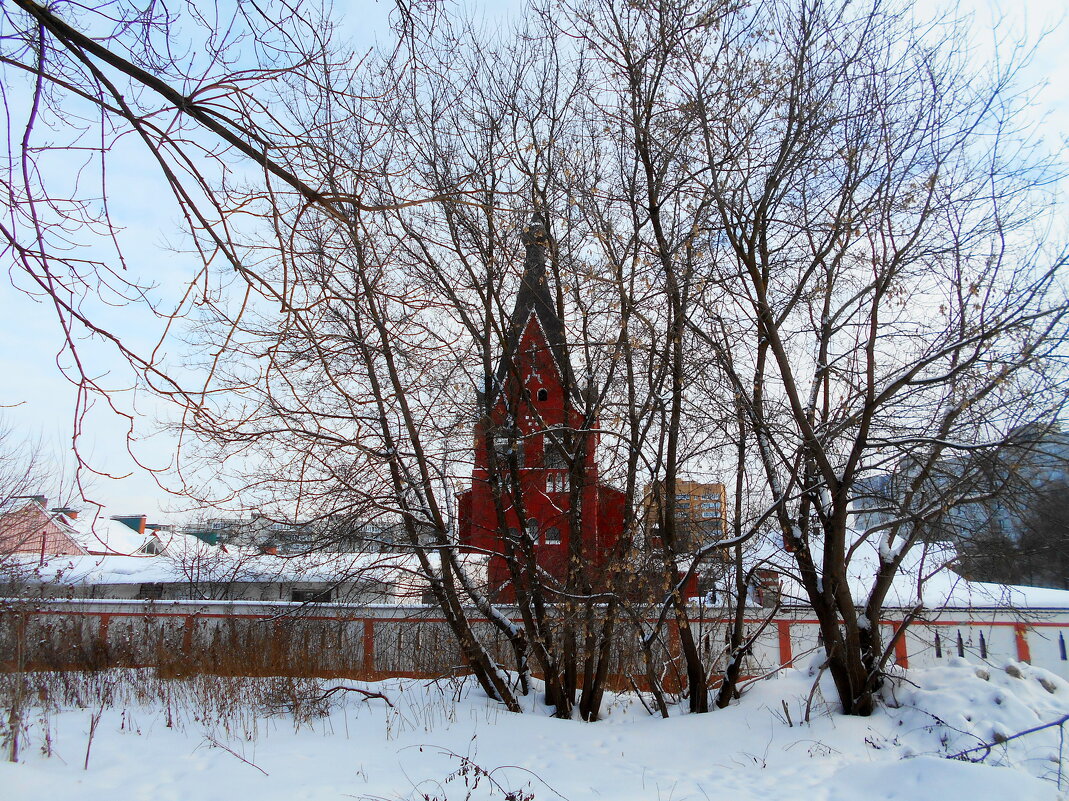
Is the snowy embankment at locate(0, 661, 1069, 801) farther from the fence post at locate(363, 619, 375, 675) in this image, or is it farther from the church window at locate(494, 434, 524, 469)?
the fence post at locate(363, 619, 375, 675)

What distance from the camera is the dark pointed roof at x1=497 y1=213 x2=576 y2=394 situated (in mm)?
9086

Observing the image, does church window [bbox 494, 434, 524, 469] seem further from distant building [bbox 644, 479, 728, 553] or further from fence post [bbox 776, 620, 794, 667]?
fence post [bbox 776, 620, 794, 667]

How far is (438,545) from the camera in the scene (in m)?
8.47

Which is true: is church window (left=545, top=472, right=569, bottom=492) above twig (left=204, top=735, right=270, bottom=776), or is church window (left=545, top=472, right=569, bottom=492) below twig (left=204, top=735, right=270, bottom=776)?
above

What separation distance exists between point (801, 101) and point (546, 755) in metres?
7.33

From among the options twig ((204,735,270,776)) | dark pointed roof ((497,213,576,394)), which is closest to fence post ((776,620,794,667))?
dark pointed roof ((497,213,576,394))

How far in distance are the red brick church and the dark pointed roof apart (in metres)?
0.01

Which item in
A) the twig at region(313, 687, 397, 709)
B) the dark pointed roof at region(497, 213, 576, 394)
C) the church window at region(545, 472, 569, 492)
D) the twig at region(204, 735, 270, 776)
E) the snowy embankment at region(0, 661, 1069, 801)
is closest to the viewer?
the snowy embankment at region(0, 661, 1069, 801)

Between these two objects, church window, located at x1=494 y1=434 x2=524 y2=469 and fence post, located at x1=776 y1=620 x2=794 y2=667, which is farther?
fence post, located at x1=776 y1=620 x2=794 y2=667

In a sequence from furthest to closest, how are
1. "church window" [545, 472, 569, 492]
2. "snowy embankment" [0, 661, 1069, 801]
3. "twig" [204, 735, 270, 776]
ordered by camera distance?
A: "church window" [545, 472, 569, 492]
"twig" [204, 735, 270, 776]
"snowy embankment" [0, 661, 1069, 801]

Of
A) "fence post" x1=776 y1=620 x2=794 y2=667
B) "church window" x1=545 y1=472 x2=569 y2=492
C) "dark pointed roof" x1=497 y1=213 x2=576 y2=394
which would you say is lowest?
"fence post" x1=776 y1=620 x2=794 y2=667

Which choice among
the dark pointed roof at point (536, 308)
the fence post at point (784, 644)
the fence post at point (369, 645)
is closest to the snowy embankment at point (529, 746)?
the dark pointed roof at point (536, 308)

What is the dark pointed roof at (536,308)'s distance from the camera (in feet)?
29.8

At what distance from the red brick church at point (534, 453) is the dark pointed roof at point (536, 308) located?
0.01m
